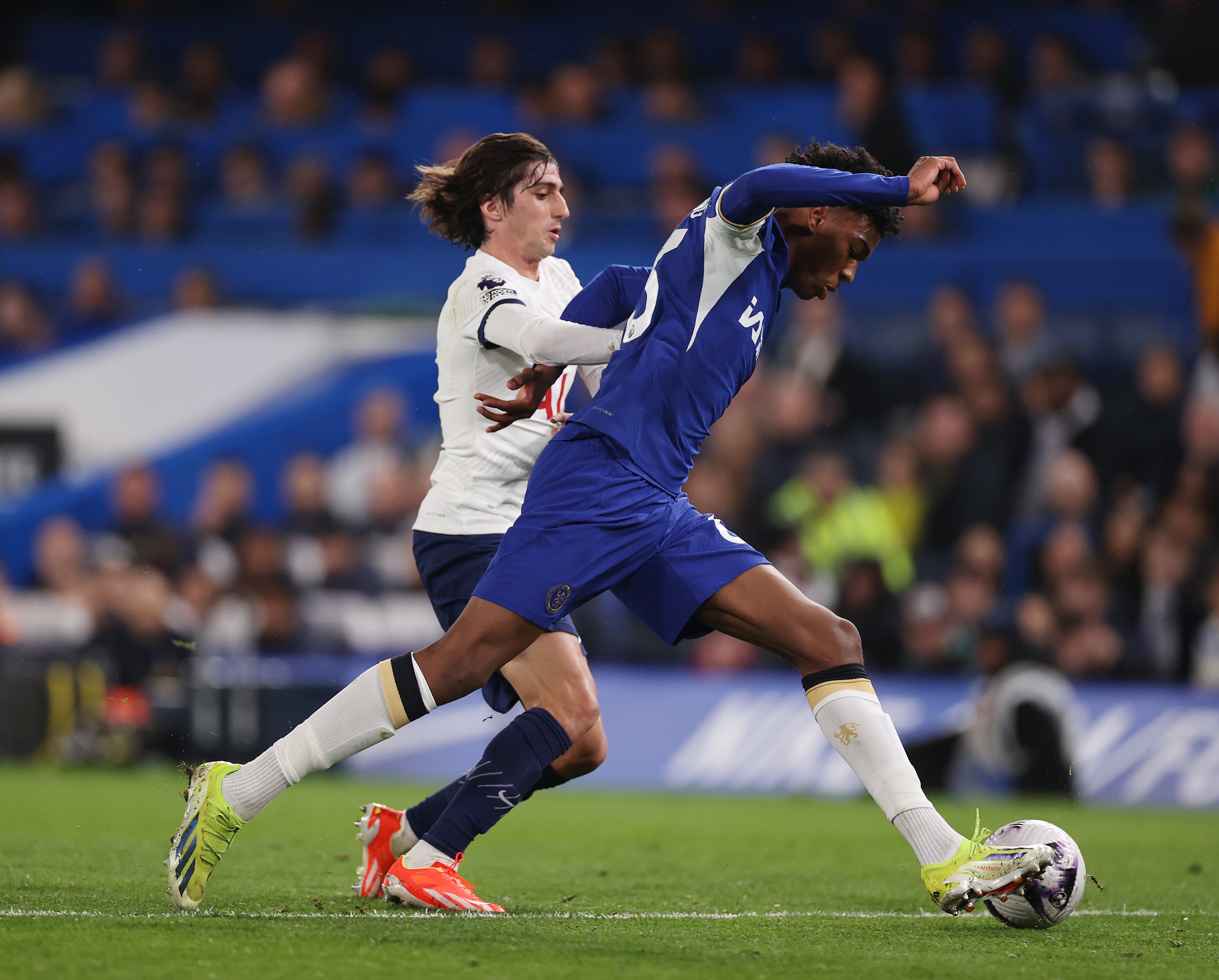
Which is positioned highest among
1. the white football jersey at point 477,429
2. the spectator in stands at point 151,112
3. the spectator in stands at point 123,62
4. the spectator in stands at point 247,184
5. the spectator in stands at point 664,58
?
the spectator in stands at point 123,62

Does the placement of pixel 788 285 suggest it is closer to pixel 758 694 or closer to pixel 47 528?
pixel 758 694

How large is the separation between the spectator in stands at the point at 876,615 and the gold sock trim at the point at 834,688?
212 inches

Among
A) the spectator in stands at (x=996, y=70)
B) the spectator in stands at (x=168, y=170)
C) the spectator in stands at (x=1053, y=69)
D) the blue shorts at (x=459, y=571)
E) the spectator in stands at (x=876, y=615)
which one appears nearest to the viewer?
the blue shorts at (x=459, y=571)

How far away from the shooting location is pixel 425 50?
16.0 metres

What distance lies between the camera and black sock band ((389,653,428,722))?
412cm

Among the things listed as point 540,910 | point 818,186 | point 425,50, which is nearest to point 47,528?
point 425,50

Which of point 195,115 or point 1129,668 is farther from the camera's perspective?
point 195,115

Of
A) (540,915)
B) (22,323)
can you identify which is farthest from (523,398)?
(22,323)

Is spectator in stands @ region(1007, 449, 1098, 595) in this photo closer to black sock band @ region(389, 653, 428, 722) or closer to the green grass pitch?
the green grass pitch

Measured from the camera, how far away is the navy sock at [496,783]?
4230 millimetres

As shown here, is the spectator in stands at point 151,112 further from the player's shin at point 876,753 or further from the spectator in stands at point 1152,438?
the player's shin at point 876,753

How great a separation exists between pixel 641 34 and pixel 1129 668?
853 centimetres

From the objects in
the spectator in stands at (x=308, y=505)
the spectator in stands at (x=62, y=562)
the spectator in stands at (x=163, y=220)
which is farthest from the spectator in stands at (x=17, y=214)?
the spectator in stands at (x=308, y=505)

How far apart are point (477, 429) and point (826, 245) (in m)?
1.15
